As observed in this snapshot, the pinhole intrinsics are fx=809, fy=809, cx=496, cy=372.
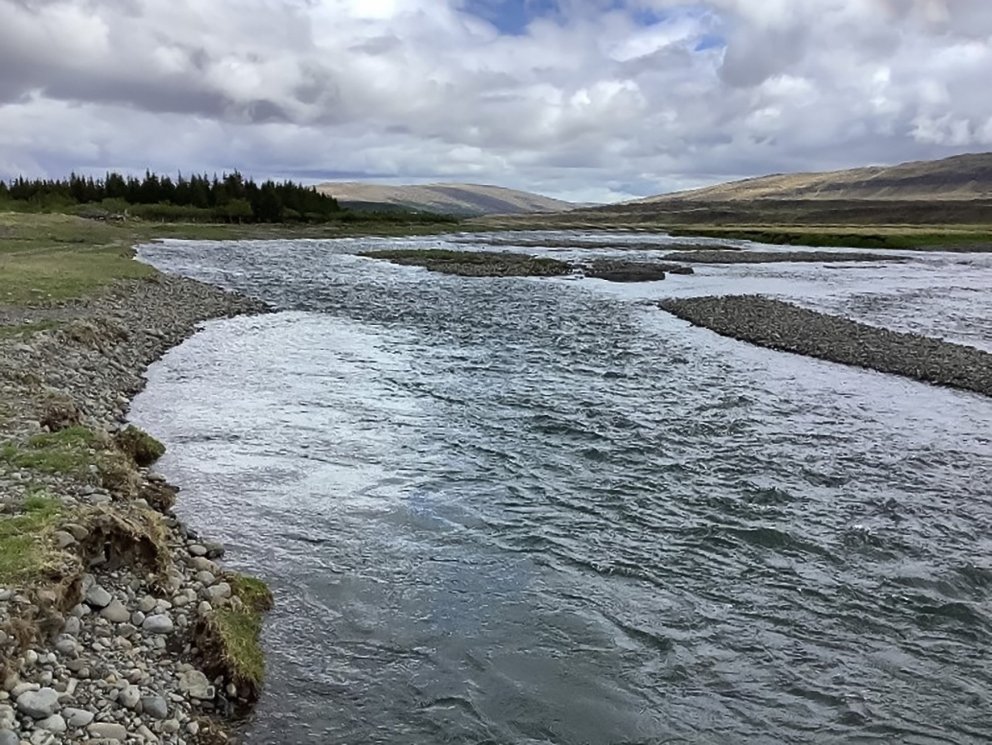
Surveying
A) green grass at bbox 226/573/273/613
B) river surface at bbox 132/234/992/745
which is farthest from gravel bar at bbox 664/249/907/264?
green grass at bbox 226/573/273/613

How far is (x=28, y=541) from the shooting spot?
10258 millimetres

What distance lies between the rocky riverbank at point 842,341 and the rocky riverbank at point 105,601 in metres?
26.6

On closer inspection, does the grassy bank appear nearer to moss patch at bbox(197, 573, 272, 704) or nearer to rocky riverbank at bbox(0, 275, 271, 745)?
rocky riverbank at bbox(0, 275, 271, 745)

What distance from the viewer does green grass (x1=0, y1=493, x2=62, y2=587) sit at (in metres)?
Result: 9.52

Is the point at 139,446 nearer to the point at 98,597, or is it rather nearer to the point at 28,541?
the point at 28,541

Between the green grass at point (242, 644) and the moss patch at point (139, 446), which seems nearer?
the green grass at point (242, 644)

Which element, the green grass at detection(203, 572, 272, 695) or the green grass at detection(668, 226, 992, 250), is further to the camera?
the green grass at detection(668, 226, 992, 250)

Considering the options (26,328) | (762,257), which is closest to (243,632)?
(26,328)

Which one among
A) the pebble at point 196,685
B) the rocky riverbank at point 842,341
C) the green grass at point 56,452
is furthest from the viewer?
the rocky riverbank at point 842,341

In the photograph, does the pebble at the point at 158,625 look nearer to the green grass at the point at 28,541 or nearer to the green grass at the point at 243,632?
the green grass at the point at 243,632

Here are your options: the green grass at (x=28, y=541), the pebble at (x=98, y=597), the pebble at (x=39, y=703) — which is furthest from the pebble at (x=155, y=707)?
the green grass at (x=28, y=541)

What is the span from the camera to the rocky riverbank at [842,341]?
1204 inches

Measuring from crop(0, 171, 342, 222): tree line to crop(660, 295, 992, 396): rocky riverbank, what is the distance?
11398 centimetres

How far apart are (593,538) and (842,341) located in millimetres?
26148
